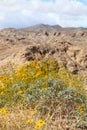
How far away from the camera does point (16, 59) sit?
1374 cm

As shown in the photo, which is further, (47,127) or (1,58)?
(1,58)

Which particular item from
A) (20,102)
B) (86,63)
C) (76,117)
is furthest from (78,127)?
(86,63)

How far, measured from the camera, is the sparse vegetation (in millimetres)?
5923

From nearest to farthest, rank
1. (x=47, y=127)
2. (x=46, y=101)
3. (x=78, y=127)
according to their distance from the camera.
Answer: (x=47, y=127) → (x=78, y=127) → (x=46, y=101)

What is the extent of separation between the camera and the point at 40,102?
6824 millimetres

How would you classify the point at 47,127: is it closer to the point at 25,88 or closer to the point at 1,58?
the point at 25,88

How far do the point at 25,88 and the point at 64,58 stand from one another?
693cm

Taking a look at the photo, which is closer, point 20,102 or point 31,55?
point 20,102

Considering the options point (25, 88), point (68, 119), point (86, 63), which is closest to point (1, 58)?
point (86, 63)

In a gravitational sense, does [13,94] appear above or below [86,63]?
above

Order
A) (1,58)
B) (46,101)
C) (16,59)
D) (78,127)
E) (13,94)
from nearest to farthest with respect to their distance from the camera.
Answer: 1. (78,127)
2. (46,101)
3. (13,94)
4. (16,59)
5. (1,58)

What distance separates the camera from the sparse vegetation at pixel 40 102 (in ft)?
19.4

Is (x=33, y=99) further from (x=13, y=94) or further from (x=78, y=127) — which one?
(x=78, y=127)

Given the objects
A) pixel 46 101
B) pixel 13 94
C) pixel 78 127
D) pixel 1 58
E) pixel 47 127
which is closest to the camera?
pixel 47 127
